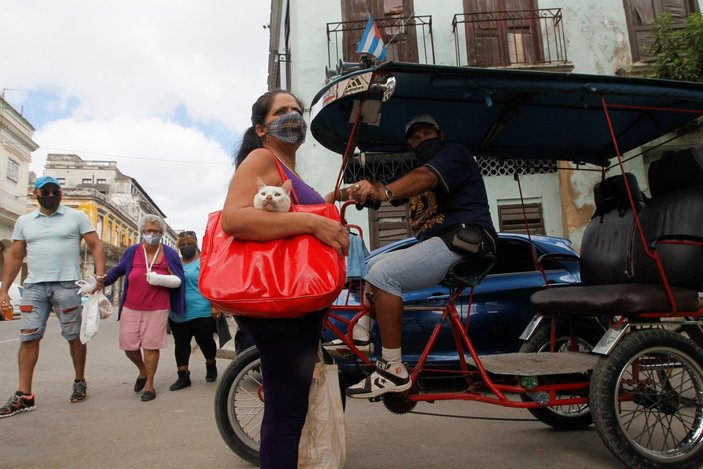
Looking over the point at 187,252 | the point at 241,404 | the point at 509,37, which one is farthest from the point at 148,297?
the point at 509,37

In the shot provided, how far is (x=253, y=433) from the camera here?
10.5 feet

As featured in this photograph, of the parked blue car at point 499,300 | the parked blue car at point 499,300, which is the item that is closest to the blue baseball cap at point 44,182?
the parked blue car at point 499,300

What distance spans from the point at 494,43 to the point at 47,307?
34.1 ft

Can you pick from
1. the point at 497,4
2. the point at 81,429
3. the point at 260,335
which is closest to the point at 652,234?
the point at 260,335

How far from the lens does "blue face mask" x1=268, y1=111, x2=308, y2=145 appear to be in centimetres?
204

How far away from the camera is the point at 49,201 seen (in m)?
4.59

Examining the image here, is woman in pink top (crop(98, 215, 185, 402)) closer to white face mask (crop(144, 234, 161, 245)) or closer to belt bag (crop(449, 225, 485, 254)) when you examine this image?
white face mask (crop(144, 234, 161, 245))

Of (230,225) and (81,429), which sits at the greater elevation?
(230,225)

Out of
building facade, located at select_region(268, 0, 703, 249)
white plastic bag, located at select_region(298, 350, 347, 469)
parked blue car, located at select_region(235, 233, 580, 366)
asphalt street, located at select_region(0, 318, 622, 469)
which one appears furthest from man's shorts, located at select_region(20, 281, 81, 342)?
building facade, located at select_region(268, 0, 703, 249)

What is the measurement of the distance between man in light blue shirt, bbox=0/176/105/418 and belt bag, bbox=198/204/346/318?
3424 mm

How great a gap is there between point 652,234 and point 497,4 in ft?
32.3

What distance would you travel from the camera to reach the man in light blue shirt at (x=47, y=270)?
434cm

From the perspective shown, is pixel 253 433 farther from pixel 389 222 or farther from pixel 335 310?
pixel 389 222

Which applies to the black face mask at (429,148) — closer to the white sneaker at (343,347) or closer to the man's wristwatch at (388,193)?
the man's wristwatch at (388,193)
